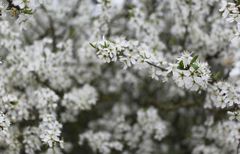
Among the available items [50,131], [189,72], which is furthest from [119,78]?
[189,72]

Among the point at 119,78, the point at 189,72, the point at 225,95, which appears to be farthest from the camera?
the point at 119,78

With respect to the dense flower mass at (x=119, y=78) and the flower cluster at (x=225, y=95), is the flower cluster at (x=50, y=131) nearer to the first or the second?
the dense flower mass at (x=119, y=78)

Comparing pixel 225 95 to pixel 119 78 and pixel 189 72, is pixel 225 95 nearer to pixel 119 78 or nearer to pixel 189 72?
pixel 189 72

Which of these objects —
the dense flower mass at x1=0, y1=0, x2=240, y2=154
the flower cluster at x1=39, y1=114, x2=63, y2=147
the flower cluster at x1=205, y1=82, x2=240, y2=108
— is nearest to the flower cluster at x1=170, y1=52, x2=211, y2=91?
the dense flower mass at x1=0, y1=0, x2=240, y2=154

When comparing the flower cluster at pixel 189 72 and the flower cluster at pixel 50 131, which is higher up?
the flower cluster at pixel 189 72

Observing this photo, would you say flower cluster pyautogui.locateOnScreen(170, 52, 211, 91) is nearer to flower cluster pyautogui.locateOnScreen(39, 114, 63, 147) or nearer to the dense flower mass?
the dense flower mass

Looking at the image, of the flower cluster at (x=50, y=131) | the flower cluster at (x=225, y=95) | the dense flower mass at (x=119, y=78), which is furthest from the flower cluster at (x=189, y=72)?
the flower cluster at (x=50, y=131)

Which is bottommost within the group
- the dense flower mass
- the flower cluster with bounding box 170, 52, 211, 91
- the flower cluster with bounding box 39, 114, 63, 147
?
the flower cluster with bounding box 39, 114, 63, 147

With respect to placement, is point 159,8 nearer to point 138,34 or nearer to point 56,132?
point 138,34
